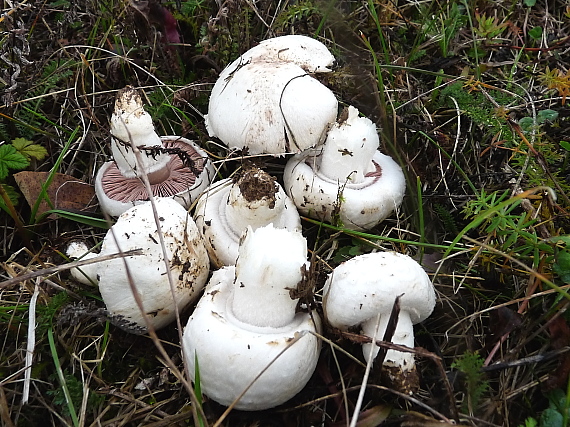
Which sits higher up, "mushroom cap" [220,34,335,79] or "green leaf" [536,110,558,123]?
"mushroom cap" [220,34,335,79]

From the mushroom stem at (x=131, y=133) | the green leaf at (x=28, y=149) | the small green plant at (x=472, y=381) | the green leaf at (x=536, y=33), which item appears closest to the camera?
the small green plant at (x=472, y=381)

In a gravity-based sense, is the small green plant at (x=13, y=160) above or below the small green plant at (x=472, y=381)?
above

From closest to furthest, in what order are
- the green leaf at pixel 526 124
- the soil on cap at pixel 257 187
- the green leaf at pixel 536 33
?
1. the soil on cap at pixel 257 187
2. the green leaf at pixel 526 124
3. the green leaf at pixel 536 33

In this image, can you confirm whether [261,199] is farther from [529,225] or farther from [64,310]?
[529,225]

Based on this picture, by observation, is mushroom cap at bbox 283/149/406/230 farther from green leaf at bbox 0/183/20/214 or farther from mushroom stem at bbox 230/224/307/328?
green leaf at bbox 0/183/20/214

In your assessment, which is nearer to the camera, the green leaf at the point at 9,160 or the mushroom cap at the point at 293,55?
the green leaf at the point at 9,160

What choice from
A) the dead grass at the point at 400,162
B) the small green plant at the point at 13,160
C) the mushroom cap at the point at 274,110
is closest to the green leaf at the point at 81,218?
the dead grass at the point at 400,162

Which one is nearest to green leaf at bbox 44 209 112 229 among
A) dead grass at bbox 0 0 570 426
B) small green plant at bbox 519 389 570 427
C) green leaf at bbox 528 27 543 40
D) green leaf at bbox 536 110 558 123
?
dead grass at bbox 0 0 570 426

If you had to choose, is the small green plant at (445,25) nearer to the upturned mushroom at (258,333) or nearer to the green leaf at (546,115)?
the green leaf at (546,115)

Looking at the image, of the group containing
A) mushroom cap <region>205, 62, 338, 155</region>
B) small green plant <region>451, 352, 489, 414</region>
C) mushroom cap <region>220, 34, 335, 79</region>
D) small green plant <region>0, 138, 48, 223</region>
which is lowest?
small green plant <region>451, 352, 489, 414</region>
